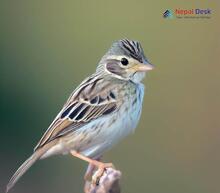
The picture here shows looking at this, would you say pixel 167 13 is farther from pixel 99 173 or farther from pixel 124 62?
pixel 99 173

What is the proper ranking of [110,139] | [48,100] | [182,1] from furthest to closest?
[48,100]
[182,1]
[110,139]

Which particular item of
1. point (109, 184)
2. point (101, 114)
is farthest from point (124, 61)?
point (109, 184)

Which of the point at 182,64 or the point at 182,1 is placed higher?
the point at 182,1

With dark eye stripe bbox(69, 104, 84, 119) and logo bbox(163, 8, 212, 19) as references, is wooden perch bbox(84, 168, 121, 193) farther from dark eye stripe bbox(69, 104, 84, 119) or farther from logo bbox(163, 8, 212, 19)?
logo bbox(163, 8, 212, 19)

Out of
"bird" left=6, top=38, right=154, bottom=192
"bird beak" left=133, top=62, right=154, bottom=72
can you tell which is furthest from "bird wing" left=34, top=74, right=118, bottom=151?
"bird beak" left=133, top=62, right=154, bottom=72

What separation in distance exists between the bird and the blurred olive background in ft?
2.93

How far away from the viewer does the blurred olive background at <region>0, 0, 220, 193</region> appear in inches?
145

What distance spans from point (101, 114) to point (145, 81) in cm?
102

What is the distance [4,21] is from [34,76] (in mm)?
285

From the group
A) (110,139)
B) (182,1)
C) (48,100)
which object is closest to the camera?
(110,139)

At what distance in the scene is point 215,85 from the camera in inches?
151

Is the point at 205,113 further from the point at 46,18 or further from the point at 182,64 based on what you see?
the point at 46,18

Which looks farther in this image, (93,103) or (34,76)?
(34,76)

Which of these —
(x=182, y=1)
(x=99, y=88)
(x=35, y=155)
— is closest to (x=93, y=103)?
(x=99, y=88)
